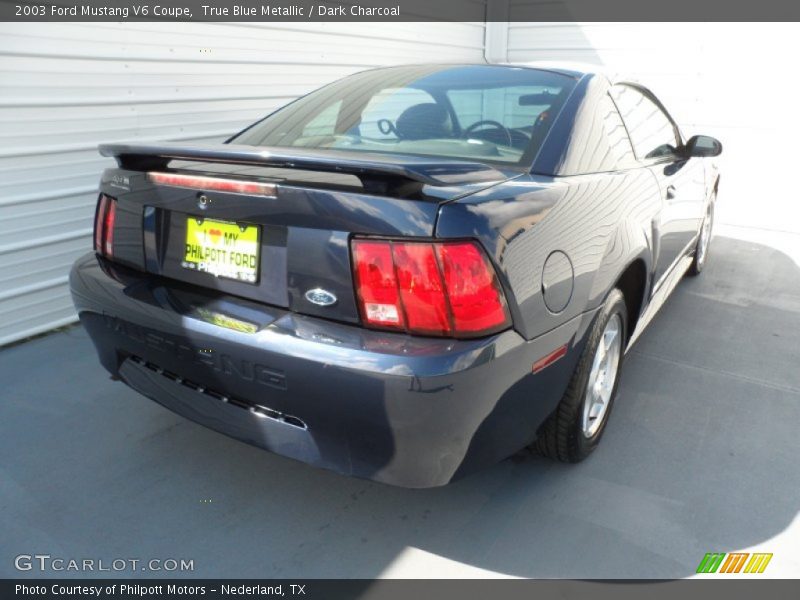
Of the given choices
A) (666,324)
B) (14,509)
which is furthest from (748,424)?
(14,509)

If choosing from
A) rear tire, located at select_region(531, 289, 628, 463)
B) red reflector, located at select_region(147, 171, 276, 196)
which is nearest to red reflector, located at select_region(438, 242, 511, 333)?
red reflector, located at select_region(147, 171, 276, 196)

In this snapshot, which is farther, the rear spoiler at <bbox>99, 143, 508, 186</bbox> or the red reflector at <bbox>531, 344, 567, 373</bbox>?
the red reflector at <bbox>531, 344, 567, 373</bbox>

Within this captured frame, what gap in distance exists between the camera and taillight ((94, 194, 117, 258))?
2266 millimetres

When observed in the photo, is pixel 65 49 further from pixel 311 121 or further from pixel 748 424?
pixel 748 424

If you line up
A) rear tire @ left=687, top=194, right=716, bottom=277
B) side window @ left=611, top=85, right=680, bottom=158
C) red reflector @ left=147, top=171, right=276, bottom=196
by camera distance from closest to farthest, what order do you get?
red reflector @ left=147, top=171, right=276, bottom=196, side window @ left=611, top=85, right=680, bottom=158, rear tire @ left=687, top=194, right=716, bottom=277

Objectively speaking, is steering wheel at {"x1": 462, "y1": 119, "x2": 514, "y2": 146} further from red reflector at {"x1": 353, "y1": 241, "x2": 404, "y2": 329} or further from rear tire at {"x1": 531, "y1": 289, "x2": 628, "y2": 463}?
red reflector at {"x1": 353, "y1": 241, "x2": 404, "y2": 329}

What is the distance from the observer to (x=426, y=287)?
166cm

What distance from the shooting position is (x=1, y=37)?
321 centimetres

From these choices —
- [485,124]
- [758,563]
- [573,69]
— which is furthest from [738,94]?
[758,563]

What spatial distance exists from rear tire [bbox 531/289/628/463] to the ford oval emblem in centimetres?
92

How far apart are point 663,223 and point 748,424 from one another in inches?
37.2

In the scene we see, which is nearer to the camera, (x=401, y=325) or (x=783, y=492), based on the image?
(x=401, y=325)

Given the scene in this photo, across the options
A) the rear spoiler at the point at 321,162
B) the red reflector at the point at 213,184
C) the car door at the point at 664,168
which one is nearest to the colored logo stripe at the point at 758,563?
the car door at the point at 664,168

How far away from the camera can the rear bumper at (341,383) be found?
1.65m
